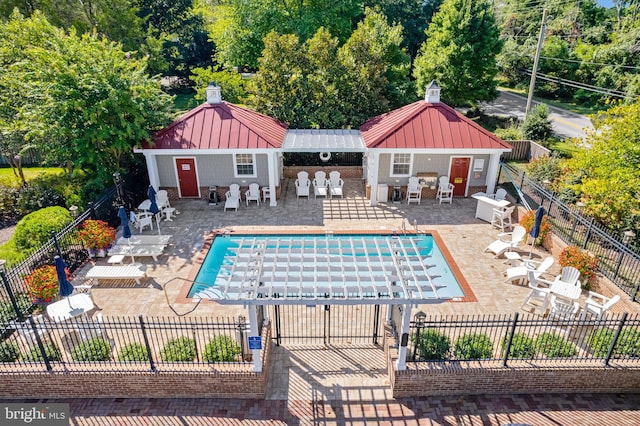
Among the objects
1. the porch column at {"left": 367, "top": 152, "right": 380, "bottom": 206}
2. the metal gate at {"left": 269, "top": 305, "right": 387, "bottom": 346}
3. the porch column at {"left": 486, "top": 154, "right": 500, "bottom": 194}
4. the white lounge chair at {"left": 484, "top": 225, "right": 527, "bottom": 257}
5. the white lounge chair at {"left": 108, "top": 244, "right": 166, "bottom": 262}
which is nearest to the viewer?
the metal gate at {"left": 269, "top": 305, "right": 387, "bottom": 346}

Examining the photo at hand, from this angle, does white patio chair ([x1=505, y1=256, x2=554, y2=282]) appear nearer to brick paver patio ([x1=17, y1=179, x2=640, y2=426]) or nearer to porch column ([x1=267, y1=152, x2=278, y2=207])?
brick paver patio ([x1=17, y1=179, x2=640, y2=426])

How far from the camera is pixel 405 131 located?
17.6 metres

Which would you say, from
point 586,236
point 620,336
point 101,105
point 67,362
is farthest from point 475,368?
point 101,105

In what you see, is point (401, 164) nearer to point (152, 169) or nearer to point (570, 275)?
point (570, 275)

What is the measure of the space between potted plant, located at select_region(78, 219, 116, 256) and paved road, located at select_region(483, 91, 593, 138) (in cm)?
2850

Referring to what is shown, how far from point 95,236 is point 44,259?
1.62m

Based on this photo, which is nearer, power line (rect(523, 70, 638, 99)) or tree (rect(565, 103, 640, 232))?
tree (rect(565, 103, 640, 232))

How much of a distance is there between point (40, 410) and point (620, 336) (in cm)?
1280

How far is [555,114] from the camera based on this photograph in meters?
36.6

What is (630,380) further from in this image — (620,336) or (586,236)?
(586,236)

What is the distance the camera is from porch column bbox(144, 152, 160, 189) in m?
17.4

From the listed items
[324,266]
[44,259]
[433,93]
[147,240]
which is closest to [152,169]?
[147,240]

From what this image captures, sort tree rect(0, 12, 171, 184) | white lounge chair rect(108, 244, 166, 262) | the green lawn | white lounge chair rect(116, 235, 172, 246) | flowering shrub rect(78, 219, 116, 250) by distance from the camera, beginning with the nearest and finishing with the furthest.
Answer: flowering shrub rect(78, 219, 116, 250) < white lounge chair rect(108, 244, 166, 262) < white lounge chair rect(116, 235, 172, 246) < tree rect(0, 12, 171, 184) < the green lawn

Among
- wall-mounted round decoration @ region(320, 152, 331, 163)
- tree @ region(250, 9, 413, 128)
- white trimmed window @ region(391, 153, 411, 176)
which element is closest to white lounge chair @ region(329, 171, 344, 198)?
wall-mounted round decoration @ region(320, 152, 331, 163)
